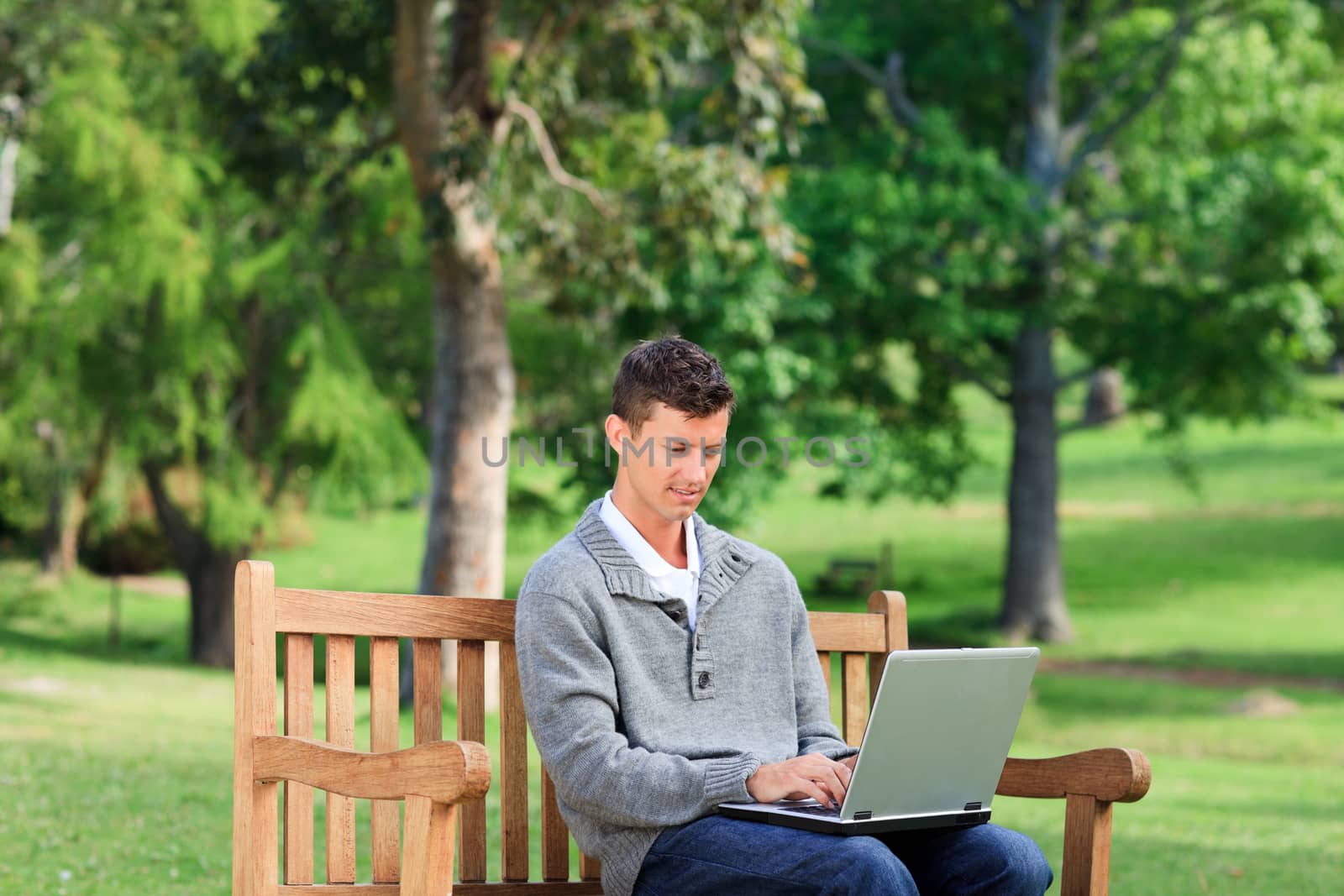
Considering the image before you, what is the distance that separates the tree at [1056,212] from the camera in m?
19.5

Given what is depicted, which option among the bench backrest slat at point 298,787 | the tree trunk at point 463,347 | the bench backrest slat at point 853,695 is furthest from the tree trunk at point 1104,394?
the bench backrest slat at point 298,787

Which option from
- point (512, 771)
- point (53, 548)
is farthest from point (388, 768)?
point (53, 548)

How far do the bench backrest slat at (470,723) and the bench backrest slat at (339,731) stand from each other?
247 millimetres

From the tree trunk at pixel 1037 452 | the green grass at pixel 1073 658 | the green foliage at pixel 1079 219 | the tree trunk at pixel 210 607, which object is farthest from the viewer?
the tree trunk at pixel 1037 452

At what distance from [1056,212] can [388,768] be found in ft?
59.6

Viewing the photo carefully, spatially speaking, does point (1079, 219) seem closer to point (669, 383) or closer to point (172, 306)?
point (172, 306)

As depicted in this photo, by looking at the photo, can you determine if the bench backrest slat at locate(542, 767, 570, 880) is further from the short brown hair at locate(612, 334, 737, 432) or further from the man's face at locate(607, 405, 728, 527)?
the short brown hair at locate(612, 334, 737, 432)

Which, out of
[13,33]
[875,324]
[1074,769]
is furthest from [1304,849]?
[13,33]

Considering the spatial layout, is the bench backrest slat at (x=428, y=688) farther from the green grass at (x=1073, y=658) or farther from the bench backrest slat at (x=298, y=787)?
the green grass at (x=1073, y=658)

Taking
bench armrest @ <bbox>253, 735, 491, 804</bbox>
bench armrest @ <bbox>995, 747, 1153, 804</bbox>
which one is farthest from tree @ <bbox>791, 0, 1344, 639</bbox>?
bench armrest @ <bbox>253, 735, 491, 804</bbox>

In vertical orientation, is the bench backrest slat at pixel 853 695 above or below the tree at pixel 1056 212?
below

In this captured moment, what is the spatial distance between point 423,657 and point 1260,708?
15.1 metres

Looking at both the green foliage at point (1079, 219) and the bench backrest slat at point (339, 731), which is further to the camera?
the green foliage at point (1079, 219)

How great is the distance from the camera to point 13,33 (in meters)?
18.2
